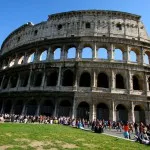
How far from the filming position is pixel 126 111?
22281 millimetres

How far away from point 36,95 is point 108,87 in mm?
8524

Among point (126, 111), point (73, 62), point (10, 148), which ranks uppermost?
point (73, 62)

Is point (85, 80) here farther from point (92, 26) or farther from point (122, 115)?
point (92, 26)

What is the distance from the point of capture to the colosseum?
72.7 feet

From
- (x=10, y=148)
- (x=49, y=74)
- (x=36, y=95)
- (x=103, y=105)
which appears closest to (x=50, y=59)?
(x=49, y=74)

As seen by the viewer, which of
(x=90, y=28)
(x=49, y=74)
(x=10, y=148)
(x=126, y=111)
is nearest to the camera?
(x=10, y=148)

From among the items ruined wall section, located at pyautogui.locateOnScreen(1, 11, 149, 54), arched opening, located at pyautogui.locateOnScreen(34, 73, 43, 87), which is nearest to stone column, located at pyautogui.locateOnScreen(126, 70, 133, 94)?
ruined wall section, located at pyautogui.locateOnScreen(1, 11, 149, 54)

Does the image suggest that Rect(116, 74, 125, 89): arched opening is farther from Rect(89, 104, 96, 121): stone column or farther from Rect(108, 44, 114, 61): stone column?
Rect(89, 104, 96, 121): stone column

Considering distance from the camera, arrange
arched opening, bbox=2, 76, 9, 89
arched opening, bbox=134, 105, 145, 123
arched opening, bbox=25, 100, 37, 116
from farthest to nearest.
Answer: arched opening, bbox=2, 76, 9, 89 → arched opening, bbox=25, 100, 37, 116 → arched opening, bbox=134, 105, 145, 123

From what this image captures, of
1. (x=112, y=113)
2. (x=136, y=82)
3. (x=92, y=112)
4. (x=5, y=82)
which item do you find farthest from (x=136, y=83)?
(x=5, y=82)

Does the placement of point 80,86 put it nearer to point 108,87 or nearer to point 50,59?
point 108,87

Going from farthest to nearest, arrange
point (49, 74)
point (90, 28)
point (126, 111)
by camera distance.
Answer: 1. point (90, 28)
2. point (49, 74)
3. point (126, 111)

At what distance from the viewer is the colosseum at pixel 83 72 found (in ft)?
72.7

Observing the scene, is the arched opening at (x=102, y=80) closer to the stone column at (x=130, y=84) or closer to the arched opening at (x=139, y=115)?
the stone column at (x=130, y=84)
